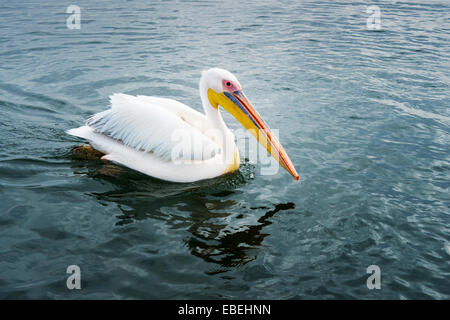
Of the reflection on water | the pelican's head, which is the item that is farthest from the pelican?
the reflection on water

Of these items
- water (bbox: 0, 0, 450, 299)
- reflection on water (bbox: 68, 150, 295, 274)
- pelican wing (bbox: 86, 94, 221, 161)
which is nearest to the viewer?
water (bbox: 0, 0, 450, 299)

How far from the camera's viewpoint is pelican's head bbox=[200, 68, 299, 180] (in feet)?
13.5

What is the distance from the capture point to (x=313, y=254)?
3229 millimetres

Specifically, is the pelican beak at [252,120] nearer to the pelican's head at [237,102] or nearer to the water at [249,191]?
the pelican's head at [237,102]

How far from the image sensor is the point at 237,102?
13.9ft

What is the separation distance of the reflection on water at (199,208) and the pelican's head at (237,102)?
0.50 m

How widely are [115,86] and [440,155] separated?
4838mm

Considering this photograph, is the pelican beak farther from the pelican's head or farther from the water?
the water

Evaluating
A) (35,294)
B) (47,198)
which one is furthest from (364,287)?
(47,198)

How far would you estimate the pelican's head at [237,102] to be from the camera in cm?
412

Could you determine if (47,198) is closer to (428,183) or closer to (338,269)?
(338,269)

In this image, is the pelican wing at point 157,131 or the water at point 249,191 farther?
the pelican wing at point 157,131

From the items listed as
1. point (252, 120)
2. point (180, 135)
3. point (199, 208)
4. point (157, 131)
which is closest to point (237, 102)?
point (252, 120)

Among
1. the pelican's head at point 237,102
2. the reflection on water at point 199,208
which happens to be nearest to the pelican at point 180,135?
the pelican's head at point 237,102
